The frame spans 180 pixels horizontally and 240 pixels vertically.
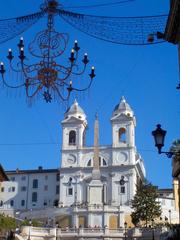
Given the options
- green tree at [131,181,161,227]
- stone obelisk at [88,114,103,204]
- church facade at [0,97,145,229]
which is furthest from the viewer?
church facade at [0,97,145,229]

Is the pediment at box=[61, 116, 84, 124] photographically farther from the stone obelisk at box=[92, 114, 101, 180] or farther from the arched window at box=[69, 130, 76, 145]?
the stone obelisk at box=[92, 114, 101, 180]

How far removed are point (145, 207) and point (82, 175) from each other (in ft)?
105

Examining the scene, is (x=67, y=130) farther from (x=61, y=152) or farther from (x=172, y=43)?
(x=172, y=43)

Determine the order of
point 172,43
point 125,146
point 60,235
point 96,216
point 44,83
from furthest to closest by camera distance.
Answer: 1. point 125,146
2. point 96,216
3. point 60,235
4. point 172,43
5. point 44,83

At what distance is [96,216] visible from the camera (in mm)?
81938

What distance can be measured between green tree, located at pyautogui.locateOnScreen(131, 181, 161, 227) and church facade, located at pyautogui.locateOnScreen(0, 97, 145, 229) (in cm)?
1517

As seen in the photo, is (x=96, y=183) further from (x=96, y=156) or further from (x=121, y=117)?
(x=121, y=117)

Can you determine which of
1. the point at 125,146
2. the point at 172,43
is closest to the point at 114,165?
the point at 125,146

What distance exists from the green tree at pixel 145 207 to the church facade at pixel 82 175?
15.2 meters

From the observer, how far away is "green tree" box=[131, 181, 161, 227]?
71.5m

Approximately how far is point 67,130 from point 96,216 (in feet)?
100

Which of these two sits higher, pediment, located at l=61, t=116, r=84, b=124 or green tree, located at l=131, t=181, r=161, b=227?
pediment, located at l=61, t=116, r=84, b=124

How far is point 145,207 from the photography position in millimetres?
72312

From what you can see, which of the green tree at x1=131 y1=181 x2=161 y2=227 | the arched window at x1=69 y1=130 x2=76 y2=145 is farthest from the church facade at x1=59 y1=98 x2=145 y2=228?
the green tree at x1=131 y1=181 x2=161 y2=227
